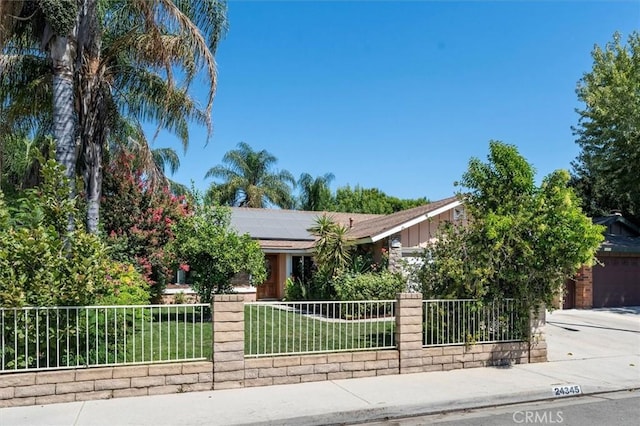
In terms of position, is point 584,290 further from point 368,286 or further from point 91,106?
point 91,106

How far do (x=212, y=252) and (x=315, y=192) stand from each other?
2607 centimetres

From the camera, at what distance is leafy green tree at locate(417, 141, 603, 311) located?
9000 millimetres

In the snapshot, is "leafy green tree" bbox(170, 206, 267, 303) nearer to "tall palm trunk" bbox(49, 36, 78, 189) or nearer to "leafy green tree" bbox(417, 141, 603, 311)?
"tall palm trunk" bbox(49, 36, 78, 189)

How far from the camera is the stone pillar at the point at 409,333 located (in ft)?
27.7

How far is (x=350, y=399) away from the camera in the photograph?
6922 mm

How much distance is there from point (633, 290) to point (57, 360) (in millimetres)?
20545

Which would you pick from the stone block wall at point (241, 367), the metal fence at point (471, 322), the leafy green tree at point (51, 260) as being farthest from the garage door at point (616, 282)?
the leafy green tree at point (51, 260)

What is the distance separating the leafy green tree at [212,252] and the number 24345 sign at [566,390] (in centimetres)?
807

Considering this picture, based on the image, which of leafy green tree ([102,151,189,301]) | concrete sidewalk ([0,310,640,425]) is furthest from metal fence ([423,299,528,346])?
leafy green tree ([102,151,189,301])

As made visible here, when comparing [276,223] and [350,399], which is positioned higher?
[276,223]

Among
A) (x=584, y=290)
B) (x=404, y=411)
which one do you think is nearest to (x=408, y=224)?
(x=584, y=290)

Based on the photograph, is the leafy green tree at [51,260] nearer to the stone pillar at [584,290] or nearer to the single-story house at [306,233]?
the single-story house at [306,233]

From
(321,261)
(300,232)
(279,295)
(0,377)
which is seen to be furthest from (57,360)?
(300,232)

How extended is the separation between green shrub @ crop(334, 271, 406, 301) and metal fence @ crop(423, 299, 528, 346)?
588 centimetres
